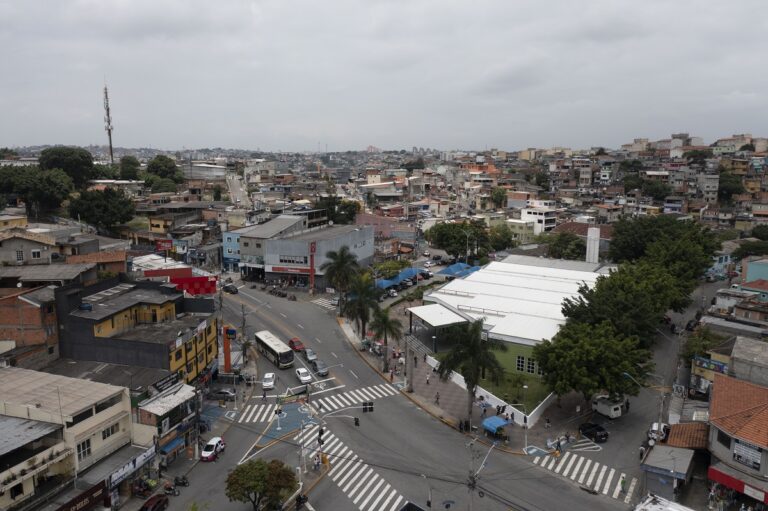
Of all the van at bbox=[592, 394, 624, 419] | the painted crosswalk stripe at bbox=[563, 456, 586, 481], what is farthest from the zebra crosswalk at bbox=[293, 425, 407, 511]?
the van at bbox=[592, 394, 624, 419]

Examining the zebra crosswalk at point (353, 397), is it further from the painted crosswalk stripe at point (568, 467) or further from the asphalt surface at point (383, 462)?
the painted crosswalk stripe at point (568, 467)

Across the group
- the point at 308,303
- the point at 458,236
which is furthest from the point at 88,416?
the point at 458,236

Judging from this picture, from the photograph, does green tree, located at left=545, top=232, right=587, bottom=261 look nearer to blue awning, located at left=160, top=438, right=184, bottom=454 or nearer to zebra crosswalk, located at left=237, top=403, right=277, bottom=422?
zebra crosswalk, located at left=237, top=403, right=277, bottom=422

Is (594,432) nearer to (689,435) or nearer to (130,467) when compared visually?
(689,435)

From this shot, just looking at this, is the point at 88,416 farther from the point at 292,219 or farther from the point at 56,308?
the point at 292,219

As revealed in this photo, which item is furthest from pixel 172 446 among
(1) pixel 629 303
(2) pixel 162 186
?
(2) pixel 162 186

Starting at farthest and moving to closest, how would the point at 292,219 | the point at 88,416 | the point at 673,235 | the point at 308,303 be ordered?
the point at 292,219, the point at 673,235, the point at 308,303, the point at 88,416

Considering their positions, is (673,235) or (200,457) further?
(673,235)
